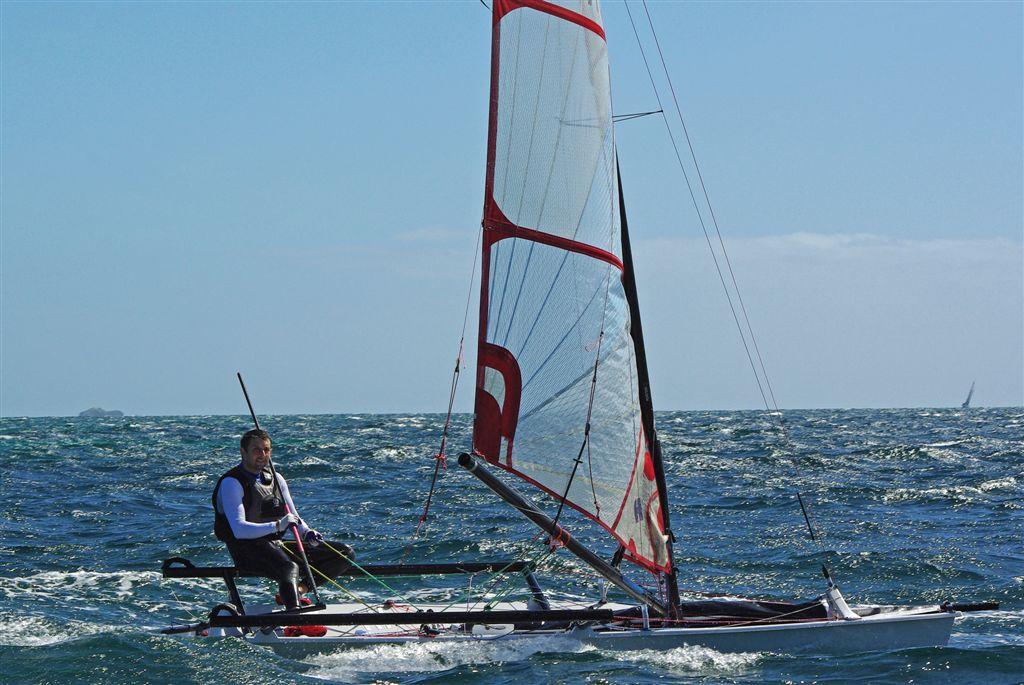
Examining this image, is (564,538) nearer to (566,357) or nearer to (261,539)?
(566,357)

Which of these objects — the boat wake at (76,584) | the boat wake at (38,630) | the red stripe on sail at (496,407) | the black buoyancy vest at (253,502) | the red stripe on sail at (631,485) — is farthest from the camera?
the boat wake at (76,584)

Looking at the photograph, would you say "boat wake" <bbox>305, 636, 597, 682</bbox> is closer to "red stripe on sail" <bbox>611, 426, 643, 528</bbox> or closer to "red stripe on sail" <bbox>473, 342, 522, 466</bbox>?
"red stripe on sail" <bbox>611, 426, 643, 528</bbox>

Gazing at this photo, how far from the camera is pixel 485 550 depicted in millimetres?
14734

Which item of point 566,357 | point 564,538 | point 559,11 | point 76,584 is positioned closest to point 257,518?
point 564,538

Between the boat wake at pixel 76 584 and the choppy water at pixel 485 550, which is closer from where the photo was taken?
the choppy water at pixel 485 550

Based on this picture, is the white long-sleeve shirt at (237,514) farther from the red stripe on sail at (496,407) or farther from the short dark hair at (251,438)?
the red stripe on sail at (496,407)

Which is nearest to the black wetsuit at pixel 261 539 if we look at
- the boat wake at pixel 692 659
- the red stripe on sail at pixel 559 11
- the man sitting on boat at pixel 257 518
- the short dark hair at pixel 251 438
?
the man sitting on boat at pixel 257 518

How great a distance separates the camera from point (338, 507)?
63.9ft

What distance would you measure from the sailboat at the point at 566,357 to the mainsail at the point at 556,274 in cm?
1

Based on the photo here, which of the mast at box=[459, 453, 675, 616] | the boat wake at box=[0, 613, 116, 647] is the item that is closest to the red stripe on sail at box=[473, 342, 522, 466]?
the mast at box=[459, 453, 675, 616]

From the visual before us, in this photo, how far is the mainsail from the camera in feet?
29.3

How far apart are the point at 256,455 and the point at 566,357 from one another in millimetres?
2362

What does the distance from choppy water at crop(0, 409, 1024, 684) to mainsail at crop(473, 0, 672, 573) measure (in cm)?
94

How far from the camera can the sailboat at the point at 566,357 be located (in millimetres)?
8922
